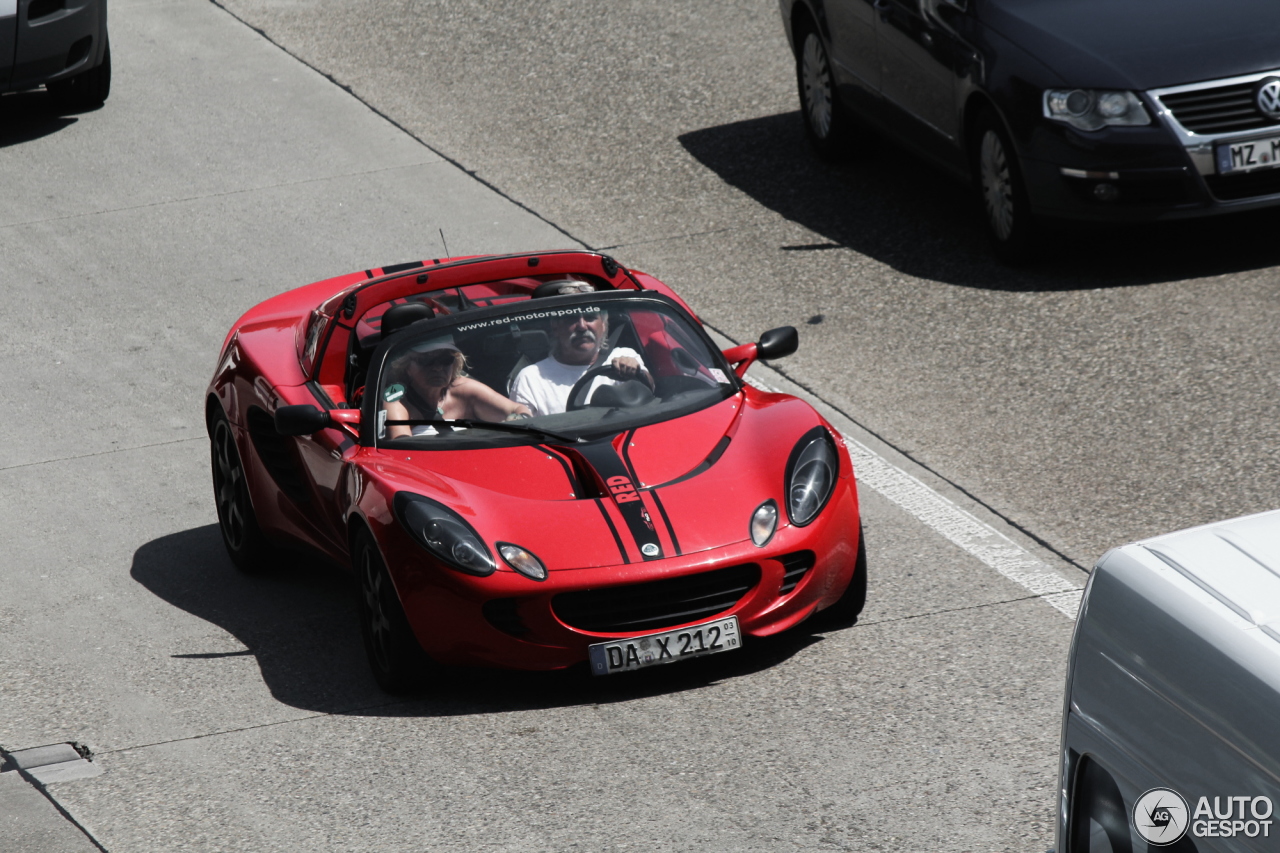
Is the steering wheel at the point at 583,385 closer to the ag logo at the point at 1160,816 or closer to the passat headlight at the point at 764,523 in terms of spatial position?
the passat headlight at the point at 764,523

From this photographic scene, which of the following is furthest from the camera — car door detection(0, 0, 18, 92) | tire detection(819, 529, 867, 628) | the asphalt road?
car door detection(0, 0, 18, 92)

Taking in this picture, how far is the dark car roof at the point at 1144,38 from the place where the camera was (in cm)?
965

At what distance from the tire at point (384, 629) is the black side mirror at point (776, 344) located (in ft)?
5.75

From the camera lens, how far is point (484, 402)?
6867mm

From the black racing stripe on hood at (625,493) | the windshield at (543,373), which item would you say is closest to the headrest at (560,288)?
the windshield at (543,373)

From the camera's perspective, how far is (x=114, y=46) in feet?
52.8

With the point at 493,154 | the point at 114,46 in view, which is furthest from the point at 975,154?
the point at 114,46

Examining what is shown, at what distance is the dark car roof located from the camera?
31.7 ft

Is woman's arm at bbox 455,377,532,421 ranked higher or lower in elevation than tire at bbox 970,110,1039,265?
higher

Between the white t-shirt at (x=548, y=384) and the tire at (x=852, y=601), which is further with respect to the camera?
the white t-shirt at (x=548, y=384)

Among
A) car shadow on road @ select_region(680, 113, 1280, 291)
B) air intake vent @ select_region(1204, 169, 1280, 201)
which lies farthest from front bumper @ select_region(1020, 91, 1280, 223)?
car shadow on road @ select_region(680, 113, 1280, 291)

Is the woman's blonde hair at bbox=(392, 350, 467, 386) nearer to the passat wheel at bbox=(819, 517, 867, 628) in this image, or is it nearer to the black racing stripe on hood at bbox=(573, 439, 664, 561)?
the black racing stripe on hood at bbox=(573, 439, 664, 561)

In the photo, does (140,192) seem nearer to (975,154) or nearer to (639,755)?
(975,154)

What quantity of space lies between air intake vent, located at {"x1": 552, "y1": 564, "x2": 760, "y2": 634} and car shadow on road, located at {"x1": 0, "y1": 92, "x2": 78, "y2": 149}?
31.8 ft
